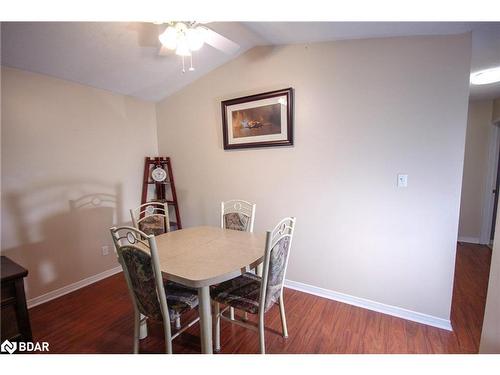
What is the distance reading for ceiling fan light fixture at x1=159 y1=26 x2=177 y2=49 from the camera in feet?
4.75

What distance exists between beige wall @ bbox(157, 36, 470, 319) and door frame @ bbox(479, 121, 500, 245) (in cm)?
259

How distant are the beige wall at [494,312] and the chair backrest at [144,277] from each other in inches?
60.2

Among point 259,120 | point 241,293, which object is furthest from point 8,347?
point 259,120

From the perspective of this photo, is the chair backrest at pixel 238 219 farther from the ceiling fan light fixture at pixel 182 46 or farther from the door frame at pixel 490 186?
the door frame at pixel 490 186

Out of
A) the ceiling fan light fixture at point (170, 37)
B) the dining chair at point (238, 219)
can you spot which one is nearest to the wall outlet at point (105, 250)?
the dining chair at point (238, 219)

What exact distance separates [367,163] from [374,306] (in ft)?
4.11

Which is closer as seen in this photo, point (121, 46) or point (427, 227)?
point (427, 227)

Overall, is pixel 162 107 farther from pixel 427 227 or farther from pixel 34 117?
pixel 427 227

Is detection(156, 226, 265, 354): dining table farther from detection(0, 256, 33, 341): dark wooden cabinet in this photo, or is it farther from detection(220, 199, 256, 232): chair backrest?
detection(0, 256, 33, 341): dark wooden cabinet

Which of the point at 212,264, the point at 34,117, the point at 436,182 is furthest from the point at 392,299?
the point at 34,117

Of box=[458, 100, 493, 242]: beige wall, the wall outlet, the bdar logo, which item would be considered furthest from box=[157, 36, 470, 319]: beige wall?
box=[458, 100, 493, 242]: beige wall

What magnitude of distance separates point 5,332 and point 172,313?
110 cm
